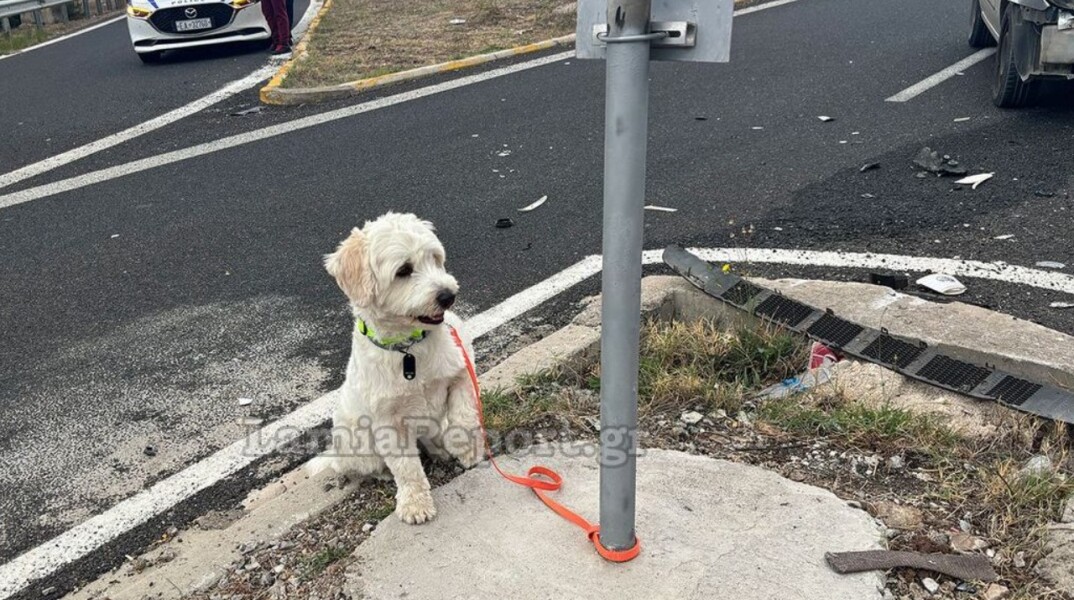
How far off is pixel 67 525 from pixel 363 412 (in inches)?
49.1

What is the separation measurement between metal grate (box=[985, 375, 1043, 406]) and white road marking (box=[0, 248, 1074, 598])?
1384 mm

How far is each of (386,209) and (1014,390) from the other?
4.34 meters

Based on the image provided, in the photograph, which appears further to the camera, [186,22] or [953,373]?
[186,22]

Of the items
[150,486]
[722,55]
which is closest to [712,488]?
[722,55]

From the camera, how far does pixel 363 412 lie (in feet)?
10.8

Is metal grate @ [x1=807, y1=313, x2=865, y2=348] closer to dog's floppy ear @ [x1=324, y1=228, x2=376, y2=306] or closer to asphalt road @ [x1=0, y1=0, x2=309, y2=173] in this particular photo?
dog's floppy ear @ [x1=324, y1=228, x2=376, y2=306]

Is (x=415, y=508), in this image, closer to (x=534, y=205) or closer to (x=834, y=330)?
(x=834, y=330)

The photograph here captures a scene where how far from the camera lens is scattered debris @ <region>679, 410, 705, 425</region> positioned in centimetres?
369

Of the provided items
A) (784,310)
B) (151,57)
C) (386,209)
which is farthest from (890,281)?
(151,57)

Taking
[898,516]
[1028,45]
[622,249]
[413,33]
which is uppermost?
[622,249]

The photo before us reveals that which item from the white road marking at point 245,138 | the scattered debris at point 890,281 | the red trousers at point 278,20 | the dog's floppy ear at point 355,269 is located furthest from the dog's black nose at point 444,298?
the red trousers at point 278,20

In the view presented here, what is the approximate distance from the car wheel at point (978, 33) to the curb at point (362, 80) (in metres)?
4.49

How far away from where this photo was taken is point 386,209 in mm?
6727

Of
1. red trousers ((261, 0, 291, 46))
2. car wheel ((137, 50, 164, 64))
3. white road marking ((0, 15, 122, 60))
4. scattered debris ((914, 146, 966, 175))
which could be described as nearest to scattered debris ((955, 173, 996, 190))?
scattered debris ((914, 146, 966, 175))
